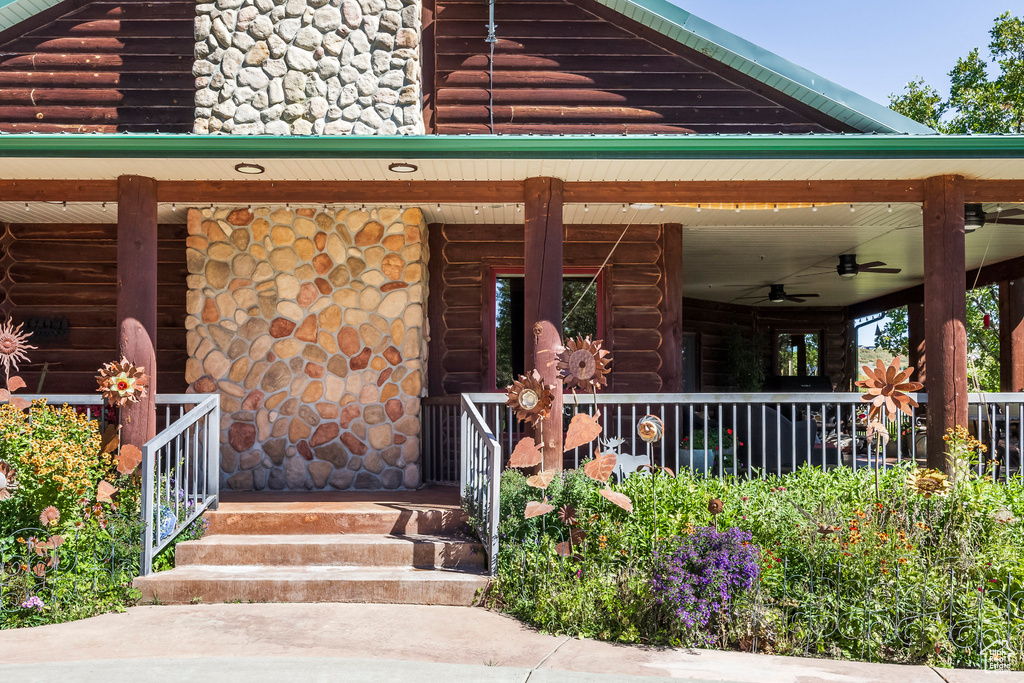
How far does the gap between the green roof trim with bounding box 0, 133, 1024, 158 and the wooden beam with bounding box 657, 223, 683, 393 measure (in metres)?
3.05

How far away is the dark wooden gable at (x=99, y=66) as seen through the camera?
29.5ft

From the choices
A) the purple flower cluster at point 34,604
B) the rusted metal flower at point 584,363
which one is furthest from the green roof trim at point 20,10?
the rusted metal flower at point 584,363

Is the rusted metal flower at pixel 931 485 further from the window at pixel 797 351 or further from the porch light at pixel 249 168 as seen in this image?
the window at pixel 797 351

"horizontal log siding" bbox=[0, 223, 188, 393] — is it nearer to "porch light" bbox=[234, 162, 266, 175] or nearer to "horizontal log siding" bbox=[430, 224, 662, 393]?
"porch light" bbox=[234, 162, 266, 175]

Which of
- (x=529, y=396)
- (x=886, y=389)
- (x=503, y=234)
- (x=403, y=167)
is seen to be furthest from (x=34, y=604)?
(x=886, y=389)

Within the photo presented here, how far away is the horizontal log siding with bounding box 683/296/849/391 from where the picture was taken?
51.2 ft

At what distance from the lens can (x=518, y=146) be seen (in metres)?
6.32

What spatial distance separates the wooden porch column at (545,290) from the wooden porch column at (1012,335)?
7.71 meters

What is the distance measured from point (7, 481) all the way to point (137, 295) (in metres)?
1.74

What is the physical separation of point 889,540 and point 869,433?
1.15 metres

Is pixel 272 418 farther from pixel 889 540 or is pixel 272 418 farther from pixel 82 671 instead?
pixel 889 540

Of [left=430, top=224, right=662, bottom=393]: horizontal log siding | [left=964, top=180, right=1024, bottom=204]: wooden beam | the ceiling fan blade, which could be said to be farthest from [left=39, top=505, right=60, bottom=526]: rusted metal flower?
the ceiling fan blade

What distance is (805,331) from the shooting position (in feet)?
58.8

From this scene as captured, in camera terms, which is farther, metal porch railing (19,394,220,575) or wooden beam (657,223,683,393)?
wooden beam (657,223,683,393)
